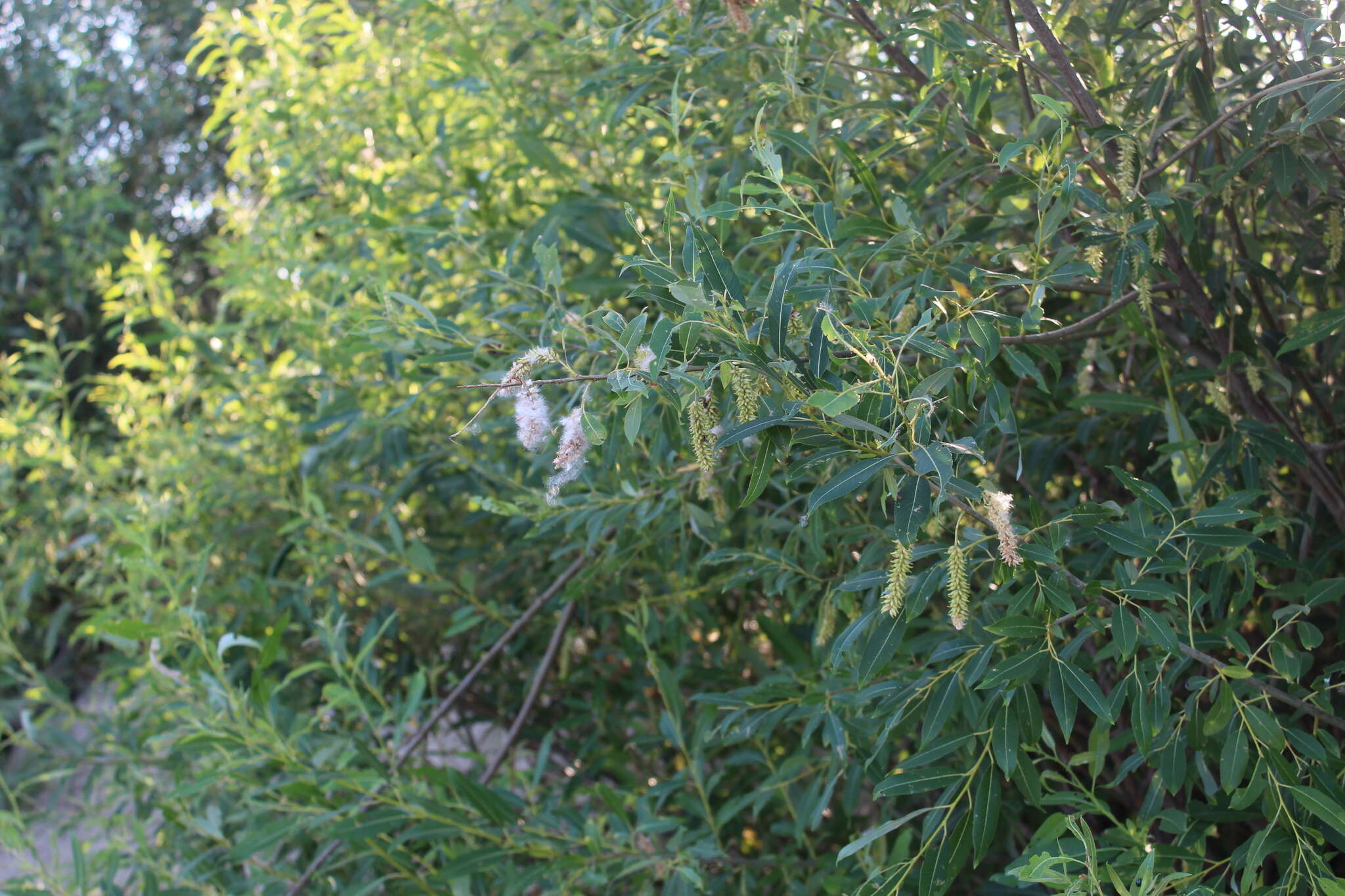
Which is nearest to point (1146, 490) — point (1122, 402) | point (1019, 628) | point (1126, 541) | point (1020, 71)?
point (1126, 541)

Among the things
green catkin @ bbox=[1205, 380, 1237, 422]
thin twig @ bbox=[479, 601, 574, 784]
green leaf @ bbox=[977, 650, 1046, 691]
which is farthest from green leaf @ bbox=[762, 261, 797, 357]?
thin twig @ bbox=[479, 601, 574, 784]

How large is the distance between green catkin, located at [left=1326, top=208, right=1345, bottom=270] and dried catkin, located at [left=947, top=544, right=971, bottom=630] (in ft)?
1.95

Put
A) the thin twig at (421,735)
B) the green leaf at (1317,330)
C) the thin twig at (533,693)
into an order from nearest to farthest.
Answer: the green leaf at (1317,330)
the thin twig at (421,735)
the thin twig at (533,693)

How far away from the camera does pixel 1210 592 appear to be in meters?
1.11

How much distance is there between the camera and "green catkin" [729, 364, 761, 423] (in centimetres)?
90

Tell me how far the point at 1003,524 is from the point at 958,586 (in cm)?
7

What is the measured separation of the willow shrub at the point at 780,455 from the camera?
0.99m

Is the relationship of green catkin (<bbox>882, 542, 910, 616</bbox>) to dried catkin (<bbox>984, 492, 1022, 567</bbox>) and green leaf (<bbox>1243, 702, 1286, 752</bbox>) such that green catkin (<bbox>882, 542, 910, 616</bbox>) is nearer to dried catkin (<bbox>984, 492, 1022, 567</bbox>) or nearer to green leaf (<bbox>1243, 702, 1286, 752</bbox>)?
dried catkin (<bbox>984, 492, 1022, 567</bbox>)

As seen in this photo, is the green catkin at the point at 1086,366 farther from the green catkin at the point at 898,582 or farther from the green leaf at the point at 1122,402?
the green catkin at the point at 898,582

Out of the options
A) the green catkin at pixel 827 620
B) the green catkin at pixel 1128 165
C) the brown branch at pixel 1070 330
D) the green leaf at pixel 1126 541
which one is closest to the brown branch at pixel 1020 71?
the green catkin at pixel 1128 165

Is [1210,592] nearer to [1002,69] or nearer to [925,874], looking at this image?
[925,874]

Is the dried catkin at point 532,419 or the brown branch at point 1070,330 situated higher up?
the dried catkin at point 532,419

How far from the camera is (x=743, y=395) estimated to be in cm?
90

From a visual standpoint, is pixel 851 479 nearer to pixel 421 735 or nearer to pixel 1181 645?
pixel 1181 645
